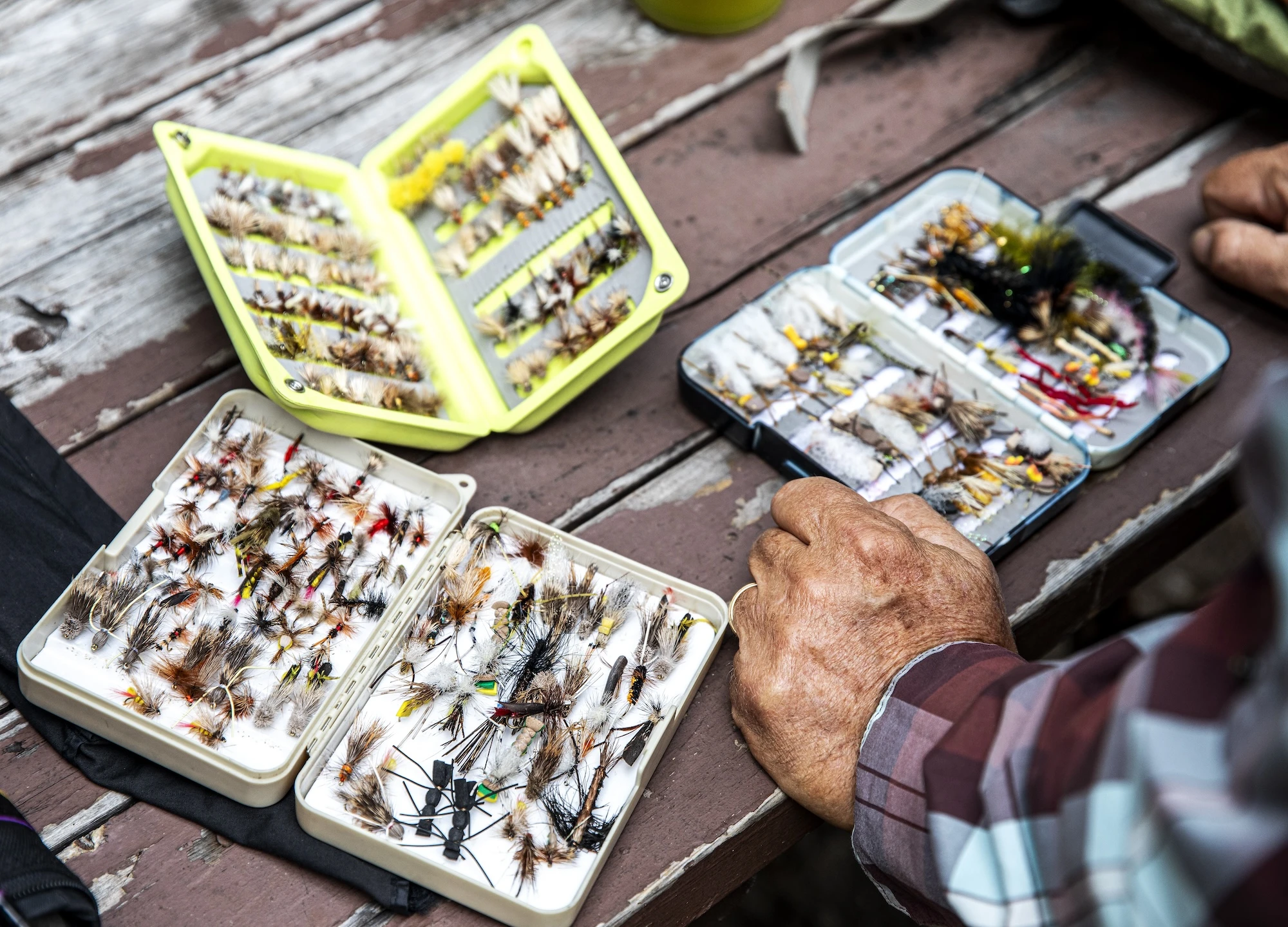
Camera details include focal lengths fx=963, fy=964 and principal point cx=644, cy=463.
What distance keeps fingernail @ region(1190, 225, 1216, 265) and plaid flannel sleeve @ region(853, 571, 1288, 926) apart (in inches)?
45.9

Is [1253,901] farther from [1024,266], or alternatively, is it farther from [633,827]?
[1024,266]

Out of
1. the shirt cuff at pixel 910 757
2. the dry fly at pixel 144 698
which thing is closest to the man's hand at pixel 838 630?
the shirt cuff at pixel 910 757

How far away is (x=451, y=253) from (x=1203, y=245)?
154 cm

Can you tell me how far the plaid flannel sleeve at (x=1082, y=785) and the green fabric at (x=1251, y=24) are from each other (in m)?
1.52

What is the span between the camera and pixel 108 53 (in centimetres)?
219

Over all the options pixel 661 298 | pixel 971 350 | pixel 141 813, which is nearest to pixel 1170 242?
pixel 971 350

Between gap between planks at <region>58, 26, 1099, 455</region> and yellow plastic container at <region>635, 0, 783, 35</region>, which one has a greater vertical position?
yellow plastic container at <region>635, 0, 783, 35</region>

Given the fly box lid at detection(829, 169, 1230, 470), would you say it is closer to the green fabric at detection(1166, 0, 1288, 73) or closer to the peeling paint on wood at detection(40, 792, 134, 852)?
the green fabric at detection(1166, 0, 1288, 73)

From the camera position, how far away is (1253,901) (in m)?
0.65

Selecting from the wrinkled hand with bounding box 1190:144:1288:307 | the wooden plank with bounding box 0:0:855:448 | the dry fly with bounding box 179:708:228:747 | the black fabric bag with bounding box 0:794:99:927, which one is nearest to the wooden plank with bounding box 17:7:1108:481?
the wooden plank with bounding box 0:0:855:448

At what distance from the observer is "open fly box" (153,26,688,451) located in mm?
1688

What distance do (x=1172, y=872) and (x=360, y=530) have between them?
129cm

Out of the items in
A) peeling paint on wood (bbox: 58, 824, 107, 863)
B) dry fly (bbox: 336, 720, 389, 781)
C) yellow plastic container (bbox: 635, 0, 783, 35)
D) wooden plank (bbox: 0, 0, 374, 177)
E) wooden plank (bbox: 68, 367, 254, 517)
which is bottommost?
dry fly (bbox: 336, 720, 389, 781)

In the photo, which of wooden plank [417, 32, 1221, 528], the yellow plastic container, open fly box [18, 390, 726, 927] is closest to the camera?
open fly box [18, 390, 726, 927]
